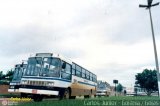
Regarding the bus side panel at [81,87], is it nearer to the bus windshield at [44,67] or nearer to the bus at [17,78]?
the bus windshield at [44,67]

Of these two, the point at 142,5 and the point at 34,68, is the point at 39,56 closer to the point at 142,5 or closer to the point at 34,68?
the point at 34,68

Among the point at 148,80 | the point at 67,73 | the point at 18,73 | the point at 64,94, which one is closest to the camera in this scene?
the point at 64,94

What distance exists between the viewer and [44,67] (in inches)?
790

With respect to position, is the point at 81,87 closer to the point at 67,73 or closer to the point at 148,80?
the point at 67,73

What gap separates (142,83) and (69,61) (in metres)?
62.3

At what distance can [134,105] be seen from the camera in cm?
1384

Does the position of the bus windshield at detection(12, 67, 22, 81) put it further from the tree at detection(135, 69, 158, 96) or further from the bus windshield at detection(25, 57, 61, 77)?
the tree at detection(135, 69, 158, 96)

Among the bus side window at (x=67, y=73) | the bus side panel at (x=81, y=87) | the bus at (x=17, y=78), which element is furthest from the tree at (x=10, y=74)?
the bus side window at (x=67, y=73)

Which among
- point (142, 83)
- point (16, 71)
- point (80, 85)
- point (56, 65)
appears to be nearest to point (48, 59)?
point (56, 65)

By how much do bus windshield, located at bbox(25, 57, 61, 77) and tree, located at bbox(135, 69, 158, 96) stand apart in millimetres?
63613

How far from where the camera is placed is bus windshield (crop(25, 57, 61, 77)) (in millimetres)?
19844

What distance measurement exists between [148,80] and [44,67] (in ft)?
211

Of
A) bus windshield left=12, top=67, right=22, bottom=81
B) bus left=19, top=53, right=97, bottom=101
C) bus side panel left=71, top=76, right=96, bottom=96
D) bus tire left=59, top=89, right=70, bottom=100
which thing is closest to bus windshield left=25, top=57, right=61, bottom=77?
bus left=19, top=53, right=97, bottom=101

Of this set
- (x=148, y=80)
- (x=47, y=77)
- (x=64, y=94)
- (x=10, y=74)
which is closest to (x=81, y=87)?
(x=64, y=94)
